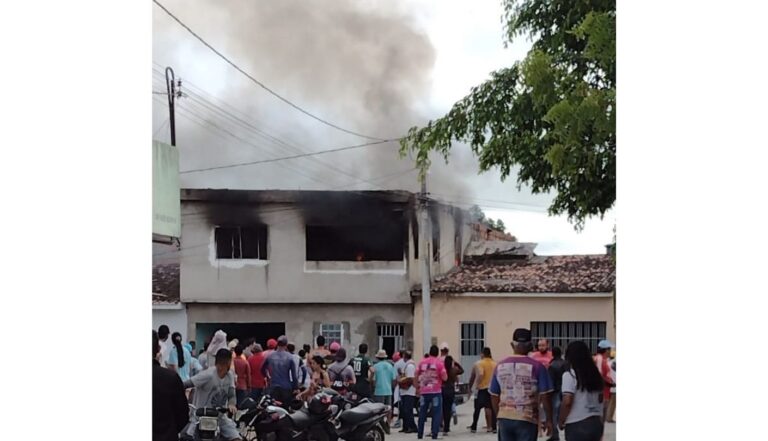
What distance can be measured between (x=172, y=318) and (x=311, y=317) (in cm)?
87

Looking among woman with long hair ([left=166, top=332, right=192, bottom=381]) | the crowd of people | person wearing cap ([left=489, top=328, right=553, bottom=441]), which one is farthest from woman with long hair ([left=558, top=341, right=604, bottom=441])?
woman with long hair ([left=166, top=332, right=192, bottom=381])

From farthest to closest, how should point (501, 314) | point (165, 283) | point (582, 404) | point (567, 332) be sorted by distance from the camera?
point (165, 283) → point (501, 314) → point (567, 332) → point (582, 404)

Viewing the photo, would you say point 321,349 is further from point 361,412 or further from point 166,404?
point 166,404

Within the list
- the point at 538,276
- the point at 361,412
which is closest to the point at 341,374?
the point at 361,412

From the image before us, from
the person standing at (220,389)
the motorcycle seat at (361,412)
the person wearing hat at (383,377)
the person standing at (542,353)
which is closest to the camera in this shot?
the person standing at (542,353)

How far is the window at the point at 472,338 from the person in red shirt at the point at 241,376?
4.45ft

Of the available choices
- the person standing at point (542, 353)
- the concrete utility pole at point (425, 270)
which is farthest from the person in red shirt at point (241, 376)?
the person standing at point (542, 353)

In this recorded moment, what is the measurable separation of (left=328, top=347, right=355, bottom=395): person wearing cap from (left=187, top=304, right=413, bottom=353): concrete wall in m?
0.09

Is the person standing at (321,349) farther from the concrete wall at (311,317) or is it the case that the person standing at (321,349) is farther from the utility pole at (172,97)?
the utility pole at (172,97)

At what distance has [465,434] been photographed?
22.6 feet

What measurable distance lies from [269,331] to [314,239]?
65cm

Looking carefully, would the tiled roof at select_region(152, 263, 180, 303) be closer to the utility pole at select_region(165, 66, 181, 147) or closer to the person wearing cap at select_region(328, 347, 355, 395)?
the utility pole at select_region(165, 66, 181, 147)

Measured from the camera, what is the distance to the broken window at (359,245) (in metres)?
7.23

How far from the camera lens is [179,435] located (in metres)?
6.86
